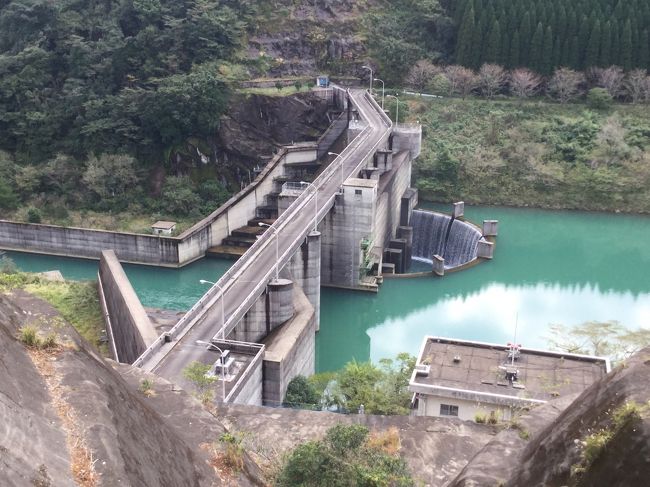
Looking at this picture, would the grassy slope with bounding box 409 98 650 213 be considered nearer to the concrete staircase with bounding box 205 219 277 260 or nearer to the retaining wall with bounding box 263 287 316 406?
the concrete staircase with bounding box 205 219 277 260

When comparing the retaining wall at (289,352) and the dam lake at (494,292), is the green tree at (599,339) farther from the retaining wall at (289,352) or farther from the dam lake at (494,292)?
the retaining wall at (289,352)

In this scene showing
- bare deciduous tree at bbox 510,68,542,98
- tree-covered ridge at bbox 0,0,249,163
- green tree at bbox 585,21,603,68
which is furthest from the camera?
bare deciduous tree at bbox 510,68,542,98

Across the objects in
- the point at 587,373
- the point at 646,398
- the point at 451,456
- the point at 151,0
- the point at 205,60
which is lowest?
the point at 587,373

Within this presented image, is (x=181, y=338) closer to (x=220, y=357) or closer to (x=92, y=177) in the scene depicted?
(x=220, y=357)

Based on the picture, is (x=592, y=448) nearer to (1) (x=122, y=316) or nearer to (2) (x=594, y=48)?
(1) (x=122, y=316)

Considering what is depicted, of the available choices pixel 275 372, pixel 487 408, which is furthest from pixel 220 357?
pixel 487 408

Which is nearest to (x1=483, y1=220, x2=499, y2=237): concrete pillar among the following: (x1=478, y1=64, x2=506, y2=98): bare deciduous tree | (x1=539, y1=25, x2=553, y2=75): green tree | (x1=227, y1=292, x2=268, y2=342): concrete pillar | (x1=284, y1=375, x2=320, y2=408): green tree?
(x1=478, y1=64, x2=506, y2=98): bare deciduous tree
